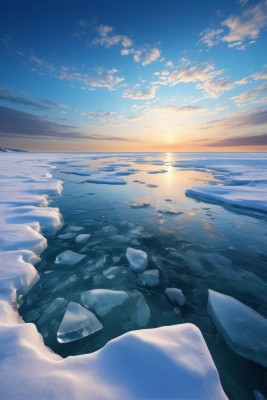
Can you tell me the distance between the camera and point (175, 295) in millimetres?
2510

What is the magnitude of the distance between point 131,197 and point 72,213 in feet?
8.39

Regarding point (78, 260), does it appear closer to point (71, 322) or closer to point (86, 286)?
point (86, 286)

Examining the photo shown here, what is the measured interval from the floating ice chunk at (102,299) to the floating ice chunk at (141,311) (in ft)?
0.49

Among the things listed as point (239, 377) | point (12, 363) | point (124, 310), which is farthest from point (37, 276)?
point (239, 377)

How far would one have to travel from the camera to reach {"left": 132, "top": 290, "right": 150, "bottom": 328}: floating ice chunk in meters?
2.15

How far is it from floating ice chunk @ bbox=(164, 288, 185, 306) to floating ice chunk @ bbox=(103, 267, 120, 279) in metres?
0.79

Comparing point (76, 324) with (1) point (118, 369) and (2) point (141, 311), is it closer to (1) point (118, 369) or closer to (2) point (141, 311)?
(2) point (141, 311)

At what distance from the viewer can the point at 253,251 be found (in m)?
3.65

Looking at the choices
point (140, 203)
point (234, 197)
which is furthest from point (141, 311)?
point (234, 197)

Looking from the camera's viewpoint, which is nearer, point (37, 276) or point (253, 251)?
point (37, 276)

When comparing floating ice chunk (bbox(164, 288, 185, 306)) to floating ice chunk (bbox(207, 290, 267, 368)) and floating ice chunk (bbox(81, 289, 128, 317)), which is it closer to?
floating ice chunk (bbox(207, 290, 267, 368))

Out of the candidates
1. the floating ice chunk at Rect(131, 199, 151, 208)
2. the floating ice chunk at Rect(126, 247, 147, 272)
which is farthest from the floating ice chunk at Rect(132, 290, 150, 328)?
the floating ice chunk at Rect(131, 199, 151, 208)

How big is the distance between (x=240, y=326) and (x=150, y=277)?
1.21 m

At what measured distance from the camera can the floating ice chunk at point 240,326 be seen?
1.80m
